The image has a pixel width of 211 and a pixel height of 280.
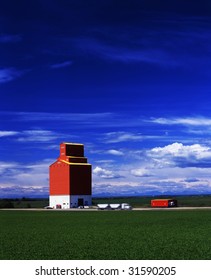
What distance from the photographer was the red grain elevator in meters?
90.3

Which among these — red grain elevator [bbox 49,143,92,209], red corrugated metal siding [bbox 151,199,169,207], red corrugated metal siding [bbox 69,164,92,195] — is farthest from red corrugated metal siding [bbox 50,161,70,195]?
red corrugated metal siding [bbox 151,199,169,207]

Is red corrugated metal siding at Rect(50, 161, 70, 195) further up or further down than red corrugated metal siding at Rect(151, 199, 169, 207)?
further up

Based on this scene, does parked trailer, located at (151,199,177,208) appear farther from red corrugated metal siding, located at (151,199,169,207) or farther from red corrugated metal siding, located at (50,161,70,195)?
red corrugated metal siding, located at (50,161,70,195)

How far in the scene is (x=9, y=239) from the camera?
99.9 ft

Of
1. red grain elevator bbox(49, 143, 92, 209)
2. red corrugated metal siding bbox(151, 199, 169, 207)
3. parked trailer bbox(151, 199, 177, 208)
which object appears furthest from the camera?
red grain elevator bbox(49, 143, 92, 209)

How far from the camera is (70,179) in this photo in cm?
9000

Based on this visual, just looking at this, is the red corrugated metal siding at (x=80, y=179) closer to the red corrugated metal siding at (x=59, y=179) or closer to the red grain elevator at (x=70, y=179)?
the red grain elevator at (x=70, y=179)

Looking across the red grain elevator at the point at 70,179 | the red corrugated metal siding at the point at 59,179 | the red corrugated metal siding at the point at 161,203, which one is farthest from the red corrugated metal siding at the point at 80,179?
the red corrugated metal siding at the point at 161,203

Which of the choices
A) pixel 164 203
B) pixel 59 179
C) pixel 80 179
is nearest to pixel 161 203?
pixel 164 203

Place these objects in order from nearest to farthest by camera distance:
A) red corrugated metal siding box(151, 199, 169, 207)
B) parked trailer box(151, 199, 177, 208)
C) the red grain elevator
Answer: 1. parked trailer box(151, 199, 177, 208)
2. red corrugated metal siding box(151, 199, 169, 207)
3. the red grain elevator

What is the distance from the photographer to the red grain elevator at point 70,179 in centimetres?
9031

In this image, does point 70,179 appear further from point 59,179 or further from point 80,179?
point 59,179
